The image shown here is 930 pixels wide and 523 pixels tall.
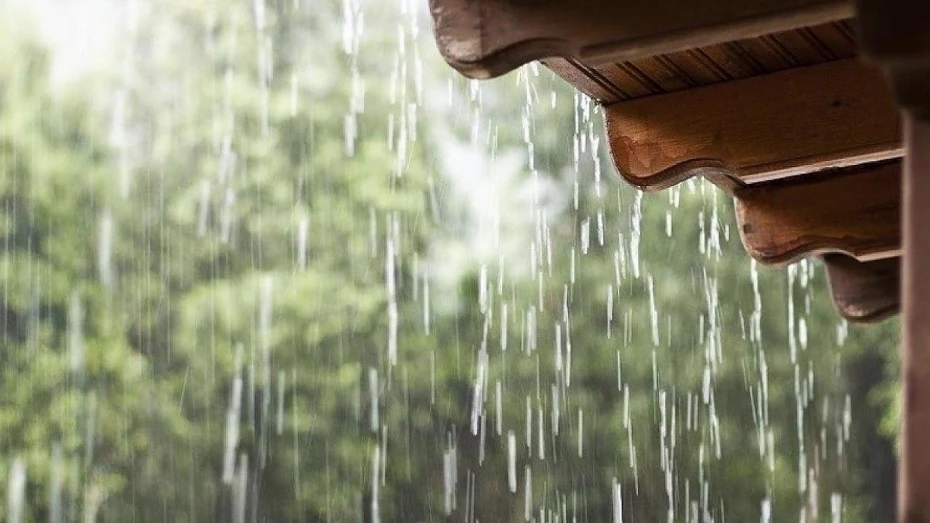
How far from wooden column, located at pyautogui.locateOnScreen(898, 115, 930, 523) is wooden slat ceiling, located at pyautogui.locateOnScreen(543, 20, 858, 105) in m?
0.66

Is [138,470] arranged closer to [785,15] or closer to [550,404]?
[550,404]

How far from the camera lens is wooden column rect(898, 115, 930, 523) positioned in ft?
Result: 3.55

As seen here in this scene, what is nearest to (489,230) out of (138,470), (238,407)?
(238,407)

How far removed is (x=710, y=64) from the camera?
189 cm

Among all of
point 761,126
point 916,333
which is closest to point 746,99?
point 761,126

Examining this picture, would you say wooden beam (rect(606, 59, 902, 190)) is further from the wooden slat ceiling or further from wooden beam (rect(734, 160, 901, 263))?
wooden beam (rect(734, 160, 901, 263))

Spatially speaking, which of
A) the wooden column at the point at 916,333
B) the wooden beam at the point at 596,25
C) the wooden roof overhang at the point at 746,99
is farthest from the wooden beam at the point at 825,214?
the wooden column at the point at 916,333

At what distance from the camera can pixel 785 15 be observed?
55.3 inches

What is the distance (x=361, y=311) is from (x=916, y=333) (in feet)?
34.1

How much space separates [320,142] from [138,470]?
309 centimetres

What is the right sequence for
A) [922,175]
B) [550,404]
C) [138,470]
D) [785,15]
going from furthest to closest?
1. [550,404]
2. [138,470]
3. [785,15]
4. [922,175]

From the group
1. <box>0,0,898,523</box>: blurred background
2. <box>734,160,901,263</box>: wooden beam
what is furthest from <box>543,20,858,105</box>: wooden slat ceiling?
<box>0,0,898,523</box>: blurred background

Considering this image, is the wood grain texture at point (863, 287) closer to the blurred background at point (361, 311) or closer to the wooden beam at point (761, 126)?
the wooden beam at point (761, 126)

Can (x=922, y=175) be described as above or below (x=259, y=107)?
below
